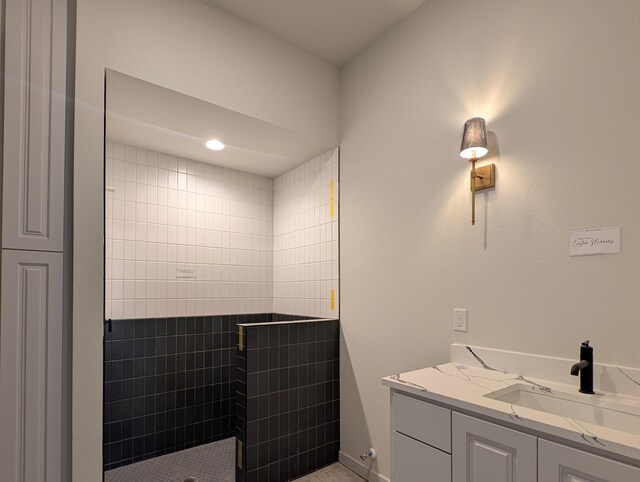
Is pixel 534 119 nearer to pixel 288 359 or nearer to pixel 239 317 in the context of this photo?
pixel 288 359

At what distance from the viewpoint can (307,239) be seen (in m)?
3.12

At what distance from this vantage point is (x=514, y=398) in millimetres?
1522

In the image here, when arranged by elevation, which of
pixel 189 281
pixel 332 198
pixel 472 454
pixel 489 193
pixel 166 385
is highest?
pixel 332 198

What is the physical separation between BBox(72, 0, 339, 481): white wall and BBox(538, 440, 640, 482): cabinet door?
1.81m

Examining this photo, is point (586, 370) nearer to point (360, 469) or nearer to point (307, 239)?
point (360, 469)

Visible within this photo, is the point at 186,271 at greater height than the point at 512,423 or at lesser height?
greater

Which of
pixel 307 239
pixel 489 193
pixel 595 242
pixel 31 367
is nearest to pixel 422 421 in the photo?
pixel 595 242

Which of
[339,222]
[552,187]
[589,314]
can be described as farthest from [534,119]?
[339,222]

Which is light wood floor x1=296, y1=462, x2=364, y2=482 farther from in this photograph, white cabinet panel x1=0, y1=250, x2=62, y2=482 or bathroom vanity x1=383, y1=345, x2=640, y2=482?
white cabinet panel x1=0, y1=250, x2=62, y2=482

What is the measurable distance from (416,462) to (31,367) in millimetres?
1668

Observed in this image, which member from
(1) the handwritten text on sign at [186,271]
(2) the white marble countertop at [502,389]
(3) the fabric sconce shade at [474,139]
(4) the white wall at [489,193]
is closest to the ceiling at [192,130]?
(4) the white wall at [489,193]

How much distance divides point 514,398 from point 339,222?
162 cm

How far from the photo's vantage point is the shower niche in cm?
231

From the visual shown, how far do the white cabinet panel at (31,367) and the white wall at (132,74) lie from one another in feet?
0.25
